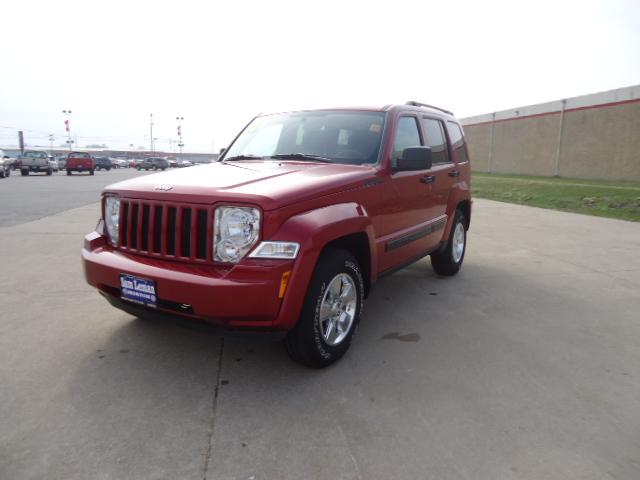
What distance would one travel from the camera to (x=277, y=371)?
3.21m

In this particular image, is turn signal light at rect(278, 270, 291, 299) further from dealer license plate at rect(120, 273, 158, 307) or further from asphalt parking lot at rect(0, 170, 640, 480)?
dealer license plate at rect(120, 273, 158, 307)

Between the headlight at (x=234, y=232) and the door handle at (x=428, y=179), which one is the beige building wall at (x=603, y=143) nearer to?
the door handle at (x=428, y=179)

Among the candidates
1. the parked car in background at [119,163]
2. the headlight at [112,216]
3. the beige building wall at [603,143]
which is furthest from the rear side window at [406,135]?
the parked car in background at [119,163]

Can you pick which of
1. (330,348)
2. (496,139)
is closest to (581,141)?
(496,139)

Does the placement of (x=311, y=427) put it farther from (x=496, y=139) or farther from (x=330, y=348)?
(x=496, y=139)

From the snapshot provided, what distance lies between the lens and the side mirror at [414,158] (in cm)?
379

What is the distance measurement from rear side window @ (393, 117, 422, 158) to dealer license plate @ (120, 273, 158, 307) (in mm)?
2283

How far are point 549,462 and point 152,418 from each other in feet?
6.80

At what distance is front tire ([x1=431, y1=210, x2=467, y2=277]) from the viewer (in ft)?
18.4

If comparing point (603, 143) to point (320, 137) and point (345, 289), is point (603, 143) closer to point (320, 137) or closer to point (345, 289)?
point (320, 137)

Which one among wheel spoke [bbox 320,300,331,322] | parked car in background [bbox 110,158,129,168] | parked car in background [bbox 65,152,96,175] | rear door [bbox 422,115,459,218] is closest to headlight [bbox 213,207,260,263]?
wheel spoke [bbox 320,300,331,322]

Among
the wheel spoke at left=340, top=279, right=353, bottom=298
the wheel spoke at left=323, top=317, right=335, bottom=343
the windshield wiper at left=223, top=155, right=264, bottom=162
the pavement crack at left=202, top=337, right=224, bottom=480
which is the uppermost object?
the windshield wiper at left=223, top=155, right=264, bottom=162

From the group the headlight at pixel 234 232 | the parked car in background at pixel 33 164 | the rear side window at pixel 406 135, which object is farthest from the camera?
the parked car in background at pixel 33 164

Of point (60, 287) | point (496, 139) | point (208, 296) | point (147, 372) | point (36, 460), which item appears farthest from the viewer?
point (496, 139)
